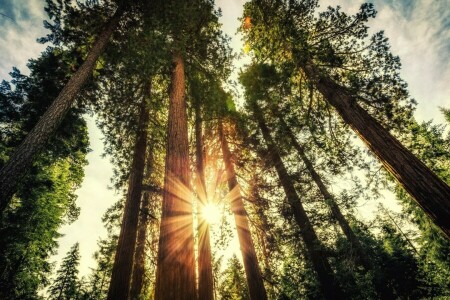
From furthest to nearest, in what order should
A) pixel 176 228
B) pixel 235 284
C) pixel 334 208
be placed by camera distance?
pixel 235 284 → pixel 334 208 → pixel 176 228

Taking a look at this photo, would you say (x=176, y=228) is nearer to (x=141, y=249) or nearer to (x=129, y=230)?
(x=129, y=230)

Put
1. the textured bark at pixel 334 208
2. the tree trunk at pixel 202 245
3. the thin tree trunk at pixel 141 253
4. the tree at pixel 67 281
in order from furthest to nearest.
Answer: the tree at pixel 67 281 → the textured bark at pixel 334 208 → the thin tree trunk at pixel 141 253 → the tree trunk at pixel 202 245

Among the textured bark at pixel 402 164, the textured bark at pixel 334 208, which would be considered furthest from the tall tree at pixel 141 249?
the textured bark at pixel 402 164

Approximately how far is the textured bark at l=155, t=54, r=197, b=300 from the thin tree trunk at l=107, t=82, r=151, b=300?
9.02 feet

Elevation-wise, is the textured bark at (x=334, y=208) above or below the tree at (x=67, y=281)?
below

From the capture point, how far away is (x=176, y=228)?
383cm

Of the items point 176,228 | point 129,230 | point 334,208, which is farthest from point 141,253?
point 334,208

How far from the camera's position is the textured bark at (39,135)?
4555 mm

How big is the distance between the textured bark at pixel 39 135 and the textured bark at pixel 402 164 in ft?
23.8

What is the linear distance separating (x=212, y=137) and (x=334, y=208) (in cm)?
618

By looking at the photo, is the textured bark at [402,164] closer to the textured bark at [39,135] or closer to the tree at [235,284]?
the textured bark at [39,135]

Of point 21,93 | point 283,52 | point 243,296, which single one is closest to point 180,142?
point 283,52

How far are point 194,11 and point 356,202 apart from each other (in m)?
8.65

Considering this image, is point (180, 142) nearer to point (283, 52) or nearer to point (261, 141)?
point (283, 52)
